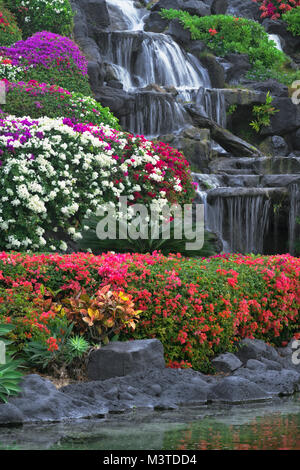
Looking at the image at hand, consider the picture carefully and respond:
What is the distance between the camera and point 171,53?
23141 millimetres

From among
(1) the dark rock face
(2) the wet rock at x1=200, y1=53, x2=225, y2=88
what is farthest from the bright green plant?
(2) the wet rock at x1=200, y1=53, x2=225, y2=88

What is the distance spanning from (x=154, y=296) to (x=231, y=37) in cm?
2113

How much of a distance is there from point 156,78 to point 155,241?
13.7m

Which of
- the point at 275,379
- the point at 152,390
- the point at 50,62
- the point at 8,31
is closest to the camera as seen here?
the point at 152,390

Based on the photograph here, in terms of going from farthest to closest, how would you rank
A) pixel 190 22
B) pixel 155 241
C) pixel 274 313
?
pixel 190 22 < pixel 155 241 < pixel 274 313

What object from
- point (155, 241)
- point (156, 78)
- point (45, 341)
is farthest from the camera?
point (156, 78)

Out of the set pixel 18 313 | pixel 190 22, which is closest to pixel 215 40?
pixel 190 22

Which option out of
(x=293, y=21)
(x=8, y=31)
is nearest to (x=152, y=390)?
(x=8, y=31)

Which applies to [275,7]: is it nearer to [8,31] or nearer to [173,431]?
[8,31]

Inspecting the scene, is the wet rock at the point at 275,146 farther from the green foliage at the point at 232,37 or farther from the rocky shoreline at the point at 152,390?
the rocky shoreline at the point at 152,390

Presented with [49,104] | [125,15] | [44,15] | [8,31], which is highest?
[125,15]

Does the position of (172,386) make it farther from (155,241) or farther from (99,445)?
(155,241)

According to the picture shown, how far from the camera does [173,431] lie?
196 inches

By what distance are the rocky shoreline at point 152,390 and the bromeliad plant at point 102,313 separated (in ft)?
A: 1.06
